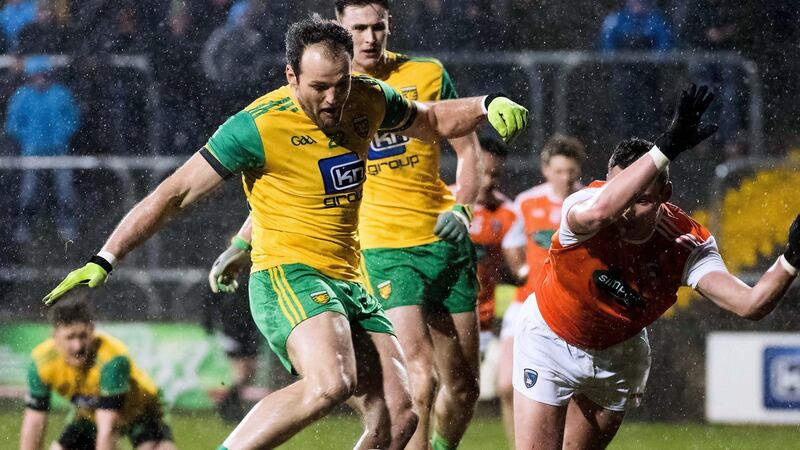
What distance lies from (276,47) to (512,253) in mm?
2496

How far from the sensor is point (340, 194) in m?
5.07

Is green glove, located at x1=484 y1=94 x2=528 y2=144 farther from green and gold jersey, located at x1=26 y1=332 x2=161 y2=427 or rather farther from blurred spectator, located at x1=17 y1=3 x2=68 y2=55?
blurred spectator, located at x1=17 y1=3 x2=68 y2=55

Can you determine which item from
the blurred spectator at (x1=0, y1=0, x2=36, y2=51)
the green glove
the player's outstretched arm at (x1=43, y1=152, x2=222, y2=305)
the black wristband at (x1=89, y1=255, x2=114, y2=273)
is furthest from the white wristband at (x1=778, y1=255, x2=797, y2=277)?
the blurred spectator at (x1=0, y1=0, x2=36, y2=51)

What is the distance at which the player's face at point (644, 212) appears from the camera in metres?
4.57

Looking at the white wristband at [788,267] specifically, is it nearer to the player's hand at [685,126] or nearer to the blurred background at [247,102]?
the player's hand at [685,126]

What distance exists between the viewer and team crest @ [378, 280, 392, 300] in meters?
6.29

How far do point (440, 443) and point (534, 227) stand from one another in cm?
190

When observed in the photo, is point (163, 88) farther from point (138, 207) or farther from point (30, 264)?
point (138, 207)

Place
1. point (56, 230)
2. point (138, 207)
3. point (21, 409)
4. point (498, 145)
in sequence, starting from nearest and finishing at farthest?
point (138, 207)
point (498, 145)
point (21, 409)
point (56, 230)

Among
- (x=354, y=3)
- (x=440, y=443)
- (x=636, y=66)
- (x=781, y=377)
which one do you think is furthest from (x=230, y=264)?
(x=636, y=66)

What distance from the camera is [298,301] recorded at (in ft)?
16.0

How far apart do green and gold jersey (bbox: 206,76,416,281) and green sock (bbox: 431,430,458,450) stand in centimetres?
158

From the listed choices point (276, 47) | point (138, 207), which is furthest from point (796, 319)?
point (138, 207)

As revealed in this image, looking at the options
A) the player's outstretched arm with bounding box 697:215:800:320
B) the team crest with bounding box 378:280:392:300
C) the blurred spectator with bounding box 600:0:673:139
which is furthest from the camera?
the blurred spectator with bounding box 600:0:673:139
